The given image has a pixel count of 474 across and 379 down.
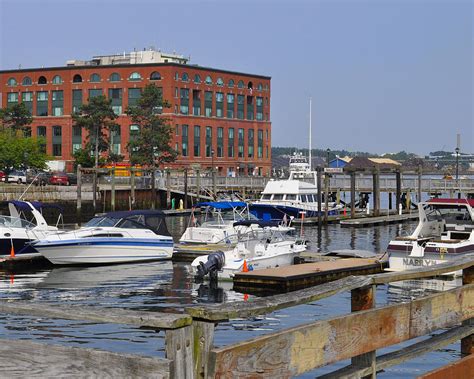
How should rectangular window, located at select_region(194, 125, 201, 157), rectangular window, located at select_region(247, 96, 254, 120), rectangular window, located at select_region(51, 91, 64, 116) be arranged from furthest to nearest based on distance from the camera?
rectangular window, located at select_region(247, 96, 254, 120) < rectangular window, located at select_region(51, 91, 64, 116) < rectangular window, located at select_region(194, 125, 201, 157)

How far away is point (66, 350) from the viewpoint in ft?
15.3

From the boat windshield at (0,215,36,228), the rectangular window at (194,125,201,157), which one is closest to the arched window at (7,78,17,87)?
the rectangular window at (194,125,201,157)

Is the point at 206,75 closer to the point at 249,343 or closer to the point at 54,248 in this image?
the point at 54,248

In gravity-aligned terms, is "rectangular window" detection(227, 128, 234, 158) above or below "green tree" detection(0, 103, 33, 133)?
below

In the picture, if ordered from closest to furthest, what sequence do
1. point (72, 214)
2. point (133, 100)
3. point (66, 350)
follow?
point (66, 350) < point (72, 214) < point (133, 100)

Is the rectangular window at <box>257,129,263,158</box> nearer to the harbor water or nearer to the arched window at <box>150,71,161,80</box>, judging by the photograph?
the arched window at <box>150,71,161,80</box>

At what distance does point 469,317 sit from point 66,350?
4.84m

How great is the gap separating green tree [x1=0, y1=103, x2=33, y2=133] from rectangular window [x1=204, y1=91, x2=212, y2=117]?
23.7m

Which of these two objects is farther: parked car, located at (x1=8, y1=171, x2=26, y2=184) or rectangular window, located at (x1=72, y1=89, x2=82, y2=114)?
rectangular window, located at (x1=72, y1=89, x2=82, y2=114)

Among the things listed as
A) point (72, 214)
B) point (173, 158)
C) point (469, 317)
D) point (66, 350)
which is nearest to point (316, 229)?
point (72, 214)

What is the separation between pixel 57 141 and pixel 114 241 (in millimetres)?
82000

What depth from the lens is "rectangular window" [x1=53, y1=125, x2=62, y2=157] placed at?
11625 centimetres

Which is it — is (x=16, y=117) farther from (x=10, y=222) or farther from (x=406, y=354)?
(x=406, y=354)

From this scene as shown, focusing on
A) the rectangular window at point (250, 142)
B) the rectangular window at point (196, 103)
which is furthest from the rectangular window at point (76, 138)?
the rectangular window at point (250, 142)
